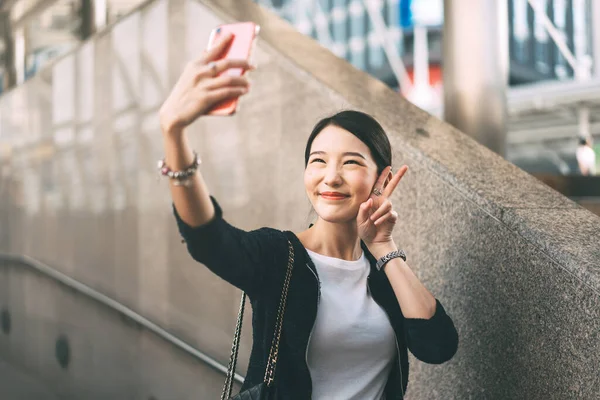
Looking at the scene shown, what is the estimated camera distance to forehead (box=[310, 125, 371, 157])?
1871 millimetres

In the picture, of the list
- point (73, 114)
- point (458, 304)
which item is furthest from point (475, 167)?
point (73, 114)

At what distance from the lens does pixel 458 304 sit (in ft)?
8.78

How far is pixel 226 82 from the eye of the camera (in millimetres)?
1392

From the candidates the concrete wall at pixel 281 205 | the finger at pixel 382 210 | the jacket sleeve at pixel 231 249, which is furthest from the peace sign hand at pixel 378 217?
the concrete wall at pixel 281 205

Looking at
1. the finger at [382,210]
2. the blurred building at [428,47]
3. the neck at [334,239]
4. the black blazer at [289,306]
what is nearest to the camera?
the black blazer at [289,306]

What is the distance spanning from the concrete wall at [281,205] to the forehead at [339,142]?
0.83m

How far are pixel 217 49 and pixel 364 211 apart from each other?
618mm

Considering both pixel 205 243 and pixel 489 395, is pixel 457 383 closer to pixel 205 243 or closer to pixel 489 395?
pixel 489 395

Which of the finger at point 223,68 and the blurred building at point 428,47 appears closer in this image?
the finger at point 223,68

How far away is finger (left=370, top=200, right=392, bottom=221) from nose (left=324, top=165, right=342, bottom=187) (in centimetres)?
12

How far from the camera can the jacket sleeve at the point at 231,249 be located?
1.60m

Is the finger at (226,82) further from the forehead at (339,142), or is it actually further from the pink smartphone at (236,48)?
the forehead at (339,142)

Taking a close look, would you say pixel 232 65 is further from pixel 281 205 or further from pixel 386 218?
pixel 281 205

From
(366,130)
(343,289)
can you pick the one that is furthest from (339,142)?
(343,289)
